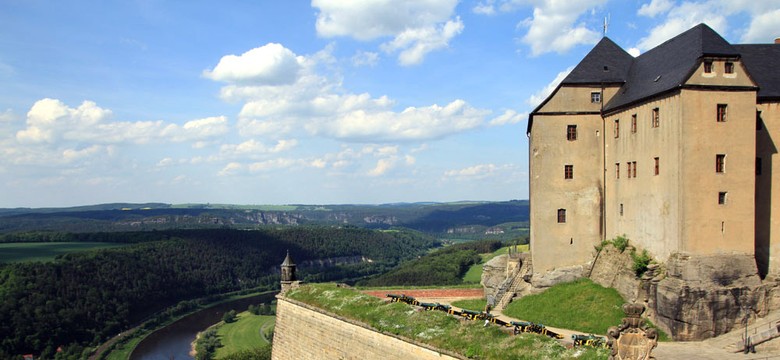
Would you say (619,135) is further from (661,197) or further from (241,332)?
(241,332)

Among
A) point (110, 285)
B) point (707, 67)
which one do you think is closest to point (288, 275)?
point (707, 67)

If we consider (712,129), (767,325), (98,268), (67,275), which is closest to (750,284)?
(767,325)

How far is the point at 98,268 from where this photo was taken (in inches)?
5664

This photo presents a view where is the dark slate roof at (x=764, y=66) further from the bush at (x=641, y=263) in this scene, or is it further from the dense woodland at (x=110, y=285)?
the dense woodland at (x=110, y=285)

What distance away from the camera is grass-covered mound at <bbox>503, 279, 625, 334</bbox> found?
32.2 metres

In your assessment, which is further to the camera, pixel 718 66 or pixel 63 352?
pixel 63 352

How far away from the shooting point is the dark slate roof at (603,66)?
38.8 m

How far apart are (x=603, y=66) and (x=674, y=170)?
1143 centimetres

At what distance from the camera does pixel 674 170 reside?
100 feet

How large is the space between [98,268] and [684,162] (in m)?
145

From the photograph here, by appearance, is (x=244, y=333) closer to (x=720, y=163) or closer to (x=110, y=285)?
(x=110, y=285)

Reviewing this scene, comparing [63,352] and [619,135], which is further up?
[619,135]

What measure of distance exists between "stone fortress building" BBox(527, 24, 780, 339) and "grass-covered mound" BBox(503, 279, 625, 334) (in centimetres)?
167

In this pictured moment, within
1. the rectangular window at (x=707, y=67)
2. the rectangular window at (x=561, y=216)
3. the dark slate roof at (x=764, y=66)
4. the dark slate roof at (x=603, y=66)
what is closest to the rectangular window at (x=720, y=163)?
the rectangular window at (x=707, y=67)
